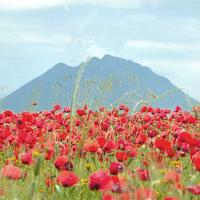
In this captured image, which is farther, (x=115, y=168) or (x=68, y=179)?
(x=115, y=168)

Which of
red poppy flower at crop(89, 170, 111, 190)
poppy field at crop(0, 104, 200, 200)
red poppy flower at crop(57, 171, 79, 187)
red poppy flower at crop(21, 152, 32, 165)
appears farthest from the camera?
red poppy flower at crop(21, 152, 32, 165)

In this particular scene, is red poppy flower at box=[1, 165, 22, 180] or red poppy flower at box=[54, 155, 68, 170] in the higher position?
red poppy flower at box=[54, 155, 68, 170]

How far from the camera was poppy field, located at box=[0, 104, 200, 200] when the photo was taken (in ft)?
9.87

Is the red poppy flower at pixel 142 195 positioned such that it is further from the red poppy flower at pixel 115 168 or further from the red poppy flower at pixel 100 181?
the red poppy flower at pixel 115 168

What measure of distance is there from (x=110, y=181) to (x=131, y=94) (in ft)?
16.8

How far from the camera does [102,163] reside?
5.09 metres

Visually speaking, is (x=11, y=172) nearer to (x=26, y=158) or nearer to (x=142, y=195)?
(x=26, y=158)

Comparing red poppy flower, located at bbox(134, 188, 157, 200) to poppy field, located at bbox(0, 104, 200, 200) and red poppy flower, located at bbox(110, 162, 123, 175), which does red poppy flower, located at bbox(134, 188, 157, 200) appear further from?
red poppy flower, located at bbox(110, 162, 123, 175)

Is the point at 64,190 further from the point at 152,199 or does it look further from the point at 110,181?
the point at 152,199

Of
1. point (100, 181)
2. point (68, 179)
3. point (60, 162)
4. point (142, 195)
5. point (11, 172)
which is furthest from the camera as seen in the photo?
point (60, 162)

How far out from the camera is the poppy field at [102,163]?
118 inches

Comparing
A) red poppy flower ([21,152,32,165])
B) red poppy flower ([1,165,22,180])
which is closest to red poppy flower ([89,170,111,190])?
red poppy flower ([1,165,22,180])

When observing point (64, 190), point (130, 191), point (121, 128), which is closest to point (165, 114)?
point (121, 128)

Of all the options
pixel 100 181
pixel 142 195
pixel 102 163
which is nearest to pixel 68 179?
pixel 100 181
